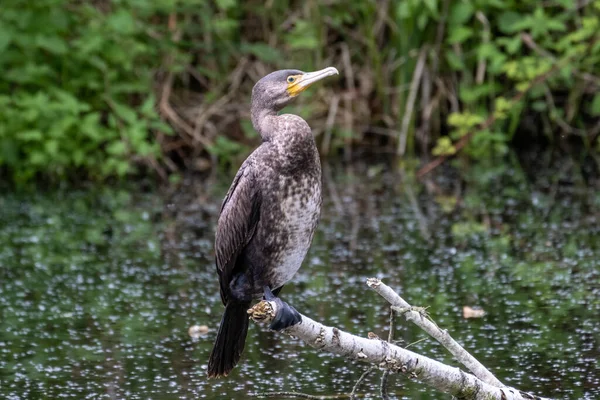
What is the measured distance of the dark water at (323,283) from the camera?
4141mm

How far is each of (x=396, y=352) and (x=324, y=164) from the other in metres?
5.65

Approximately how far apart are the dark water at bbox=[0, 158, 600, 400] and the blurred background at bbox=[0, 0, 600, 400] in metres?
0.02

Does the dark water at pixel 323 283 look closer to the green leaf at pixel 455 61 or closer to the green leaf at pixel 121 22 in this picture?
the green leaf at pixel 455 61

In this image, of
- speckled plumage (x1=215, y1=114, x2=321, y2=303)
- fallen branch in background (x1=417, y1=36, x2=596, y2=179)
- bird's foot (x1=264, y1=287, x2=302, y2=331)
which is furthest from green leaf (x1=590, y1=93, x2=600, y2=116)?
bird's foot (x1=264, y1=287, x2=302, y2=331)

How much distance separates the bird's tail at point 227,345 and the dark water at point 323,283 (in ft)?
1.21

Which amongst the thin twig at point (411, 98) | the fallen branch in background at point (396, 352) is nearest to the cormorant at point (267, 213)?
the fallen branch in background at point (396, 352)

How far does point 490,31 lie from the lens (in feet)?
28.5

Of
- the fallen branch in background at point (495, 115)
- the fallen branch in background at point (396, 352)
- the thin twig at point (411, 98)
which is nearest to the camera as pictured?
the fallen branch in background at point (396, 352)

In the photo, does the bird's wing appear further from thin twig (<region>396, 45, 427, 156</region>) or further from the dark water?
thin twig (<region>396, 45, 427, 156</region>)

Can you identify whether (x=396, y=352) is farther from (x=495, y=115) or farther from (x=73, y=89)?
(x=73, y=89)

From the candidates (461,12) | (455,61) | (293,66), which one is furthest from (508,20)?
(293,66)

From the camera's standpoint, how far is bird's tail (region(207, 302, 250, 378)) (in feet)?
11.7

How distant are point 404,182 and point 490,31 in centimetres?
170

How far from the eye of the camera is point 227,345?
356 centimetres
